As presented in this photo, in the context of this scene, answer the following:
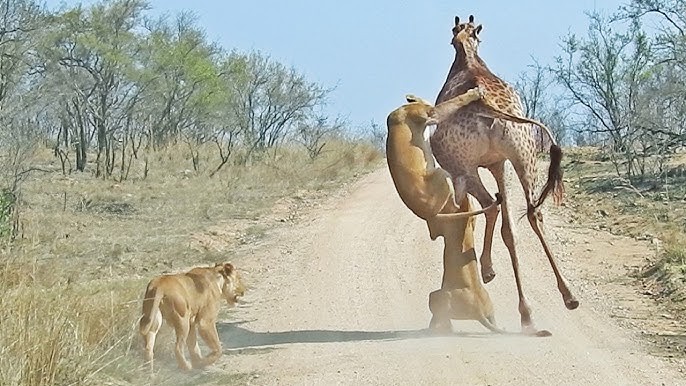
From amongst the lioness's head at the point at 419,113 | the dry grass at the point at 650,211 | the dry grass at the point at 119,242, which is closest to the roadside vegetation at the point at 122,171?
the dry grass at the point at 119,242

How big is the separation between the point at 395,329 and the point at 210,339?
6.76 feet

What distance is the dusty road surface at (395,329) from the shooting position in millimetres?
7680

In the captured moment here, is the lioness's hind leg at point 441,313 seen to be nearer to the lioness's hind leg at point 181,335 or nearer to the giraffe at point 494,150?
the giraffe at point 494,150

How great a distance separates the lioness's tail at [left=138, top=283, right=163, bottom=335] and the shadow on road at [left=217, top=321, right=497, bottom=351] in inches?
53.6

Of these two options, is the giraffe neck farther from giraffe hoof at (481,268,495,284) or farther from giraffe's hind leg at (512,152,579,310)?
giraffe hoof at (481,268,495,284)

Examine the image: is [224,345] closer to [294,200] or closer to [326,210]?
[326,210]

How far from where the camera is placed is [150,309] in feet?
24.9

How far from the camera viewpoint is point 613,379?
7.49m

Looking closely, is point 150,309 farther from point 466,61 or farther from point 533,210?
point 466,61

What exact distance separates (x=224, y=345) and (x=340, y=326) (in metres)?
1.21

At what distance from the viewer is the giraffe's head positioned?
380 inches

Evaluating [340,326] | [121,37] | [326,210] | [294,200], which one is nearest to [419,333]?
[340,326]

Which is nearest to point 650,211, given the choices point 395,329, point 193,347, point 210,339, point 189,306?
point 395,329

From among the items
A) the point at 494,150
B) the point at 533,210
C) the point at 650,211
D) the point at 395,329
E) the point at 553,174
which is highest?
the point at 494,150
